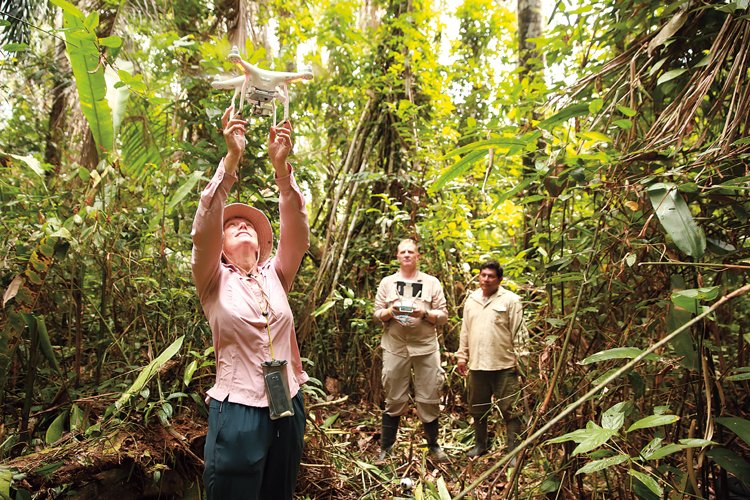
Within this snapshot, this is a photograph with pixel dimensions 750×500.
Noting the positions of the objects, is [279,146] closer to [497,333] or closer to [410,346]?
[410,346]

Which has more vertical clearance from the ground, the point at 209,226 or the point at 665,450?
the point at 209,226

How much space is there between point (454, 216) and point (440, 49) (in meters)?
2.58

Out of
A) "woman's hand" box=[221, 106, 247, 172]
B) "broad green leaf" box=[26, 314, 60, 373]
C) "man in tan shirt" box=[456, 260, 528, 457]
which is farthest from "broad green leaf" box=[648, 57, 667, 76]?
"broad green leaf" box=[26, 314, 60, 373]

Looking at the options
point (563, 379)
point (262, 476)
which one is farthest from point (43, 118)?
point (563, 379)

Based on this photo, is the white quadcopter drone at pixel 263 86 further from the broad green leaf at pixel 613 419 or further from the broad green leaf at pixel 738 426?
the broad green leaf at pixel 738 426

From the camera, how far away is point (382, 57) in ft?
16.5

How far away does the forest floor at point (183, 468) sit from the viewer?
180cm

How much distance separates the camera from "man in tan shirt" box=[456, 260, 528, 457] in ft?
10.4

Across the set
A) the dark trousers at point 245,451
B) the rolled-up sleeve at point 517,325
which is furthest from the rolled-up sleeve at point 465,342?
the dark trousers at point 245,451

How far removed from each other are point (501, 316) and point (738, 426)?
205 centimetres

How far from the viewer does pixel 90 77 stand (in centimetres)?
211

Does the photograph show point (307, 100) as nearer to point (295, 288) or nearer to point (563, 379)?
point (295, 288)

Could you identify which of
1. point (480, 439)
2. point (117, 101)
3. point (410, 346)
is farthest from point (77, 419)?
point (480, 439)

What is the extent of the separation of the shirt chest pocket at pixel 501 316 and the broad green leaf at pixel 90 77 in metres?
2.64
